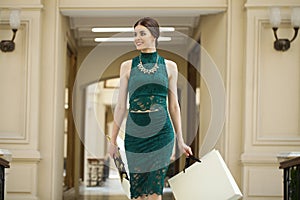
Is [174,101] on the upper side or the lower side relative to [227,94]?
lower

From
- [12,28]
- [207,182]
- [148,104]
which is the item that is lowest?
[207,182]

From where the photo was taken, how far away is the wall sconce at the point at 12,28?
5.67 meters

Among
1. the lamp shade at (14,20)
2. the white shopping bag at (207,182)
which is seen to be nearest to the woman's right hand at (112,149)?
the white shopping bag at (207,182)

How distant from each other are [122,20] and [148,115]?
5.02 m

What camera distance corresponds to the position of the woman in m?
3.16

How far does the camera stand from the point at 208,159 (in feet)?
10.8

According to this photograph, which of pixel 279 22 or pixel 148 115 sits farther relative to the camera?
pixel 279 22

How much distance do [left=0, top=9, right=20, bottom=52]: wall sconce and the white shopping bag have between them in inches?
114

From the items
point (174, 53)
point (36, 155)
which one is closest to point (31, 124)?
point (36, 155)

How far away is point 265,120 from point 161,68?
2.75 meters

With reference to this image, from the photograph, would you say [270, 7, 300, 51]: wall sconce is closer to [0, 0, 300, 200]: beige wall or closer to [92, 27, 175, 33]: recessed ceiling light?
[0, 0, 300, 200]: beige wall

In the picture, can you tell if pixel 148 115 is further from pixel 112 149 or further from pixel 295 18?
pixel 295 18

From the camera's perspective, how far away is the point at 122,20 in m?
8.03

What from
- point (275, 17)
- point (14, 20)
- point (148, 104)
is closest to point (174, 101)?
point (148, 104)
